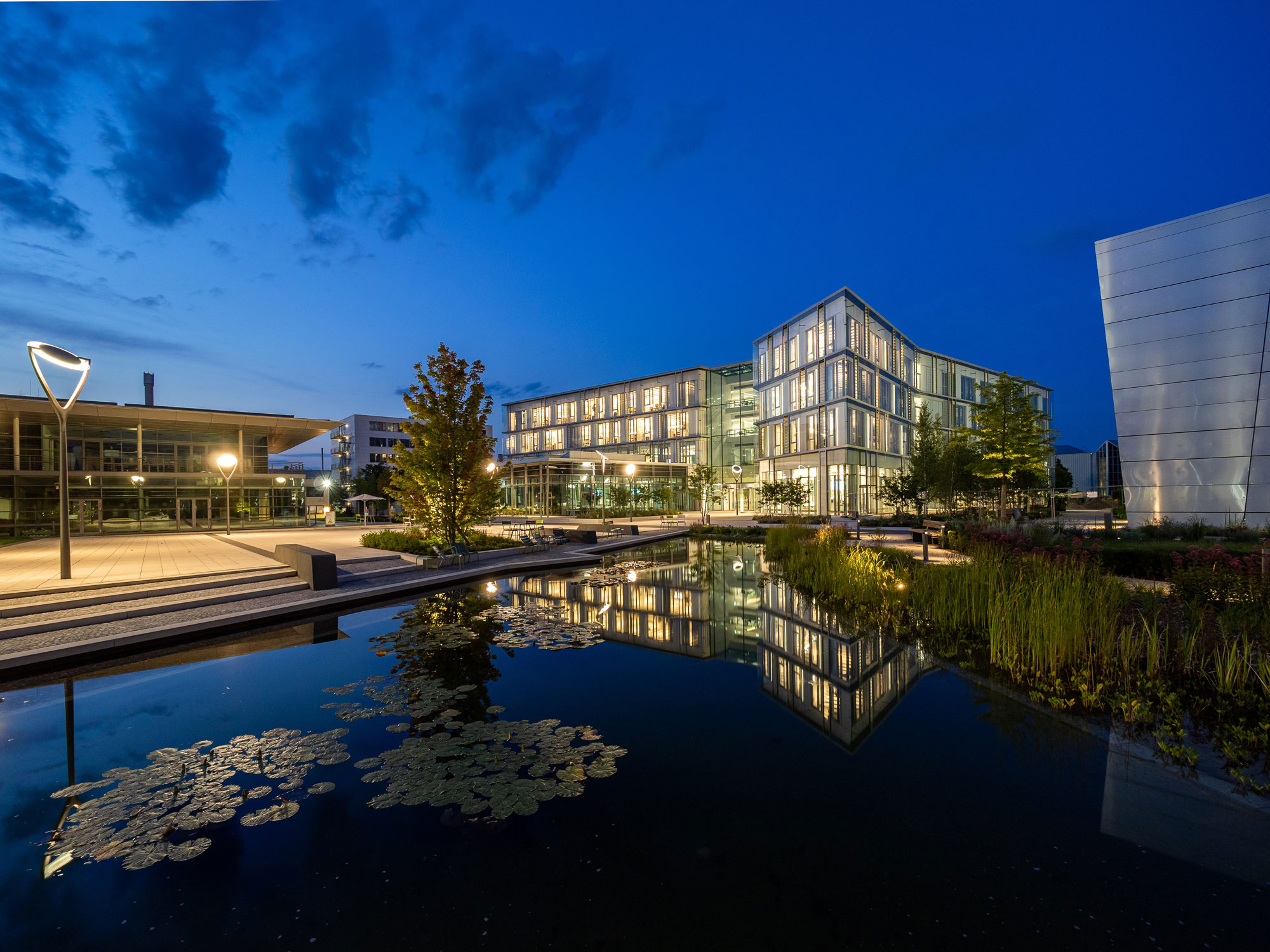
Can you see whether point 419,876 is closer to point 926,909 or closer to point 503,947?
point 503,947

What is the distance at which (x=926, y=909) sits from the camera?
301 cm

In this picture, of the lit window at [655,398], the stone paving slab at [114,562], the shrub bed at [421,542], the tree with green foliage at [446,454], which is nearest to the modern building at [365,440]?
the lit window at [655,398]

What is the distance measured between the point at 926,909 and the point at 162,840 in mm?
5162

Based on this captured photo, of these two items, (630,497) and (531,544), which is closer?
(531,544)

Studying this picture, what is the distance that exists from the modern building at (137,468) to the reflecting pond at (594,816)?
98.2ft

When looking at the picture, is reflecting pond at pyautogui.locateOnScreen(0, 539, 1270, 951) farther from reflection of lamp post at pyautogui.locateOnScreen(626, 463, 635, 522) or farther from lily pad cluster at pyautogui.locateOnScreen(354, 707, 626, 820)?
reflection of lamp post at pyautogui.locateOnScreen(626, 463, 635, 522)

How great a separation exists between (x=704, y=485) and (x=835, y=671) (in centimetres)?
5085

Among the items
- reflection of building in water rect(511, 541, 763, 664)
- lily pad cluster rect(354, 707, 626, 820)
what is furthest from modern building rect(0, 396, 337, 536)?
lily pad cluster rect(354, 707, 626, 820)

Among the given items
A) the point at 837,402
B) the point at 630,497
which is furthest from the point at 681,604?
the point at 630,497

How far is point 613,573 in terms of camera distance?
15719 millimetres

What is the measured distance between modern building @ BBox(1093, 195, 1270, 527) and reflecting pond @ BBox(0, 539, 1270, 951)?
61.3 ft

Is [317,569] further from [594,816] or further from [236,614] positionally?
[594,816]

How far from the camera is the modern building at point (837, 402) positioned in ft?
129

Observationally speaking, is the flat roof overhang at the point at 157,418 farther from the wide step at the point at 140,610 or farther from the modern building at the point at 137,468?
the wide step at the point at 140,610
